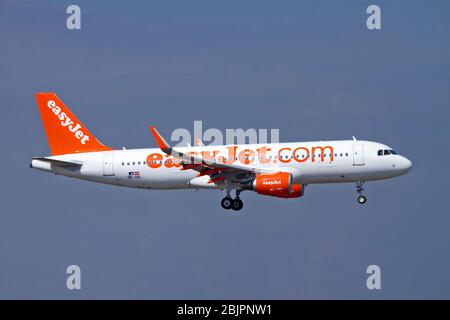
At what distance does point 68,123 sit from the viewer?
3369 inches

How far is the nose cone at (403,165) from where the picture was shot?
77875 mm

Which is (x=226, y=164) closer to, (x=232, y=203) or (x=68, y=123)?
(x=232, y=203)

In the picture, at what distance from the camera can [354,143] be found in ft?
256

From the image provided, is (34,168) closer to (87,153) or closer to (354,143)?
(87,153)

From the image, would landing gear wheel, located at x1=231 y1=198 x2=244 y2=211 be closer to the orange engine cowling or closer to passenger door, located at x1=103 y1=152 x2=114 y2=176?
the orange engine cowling

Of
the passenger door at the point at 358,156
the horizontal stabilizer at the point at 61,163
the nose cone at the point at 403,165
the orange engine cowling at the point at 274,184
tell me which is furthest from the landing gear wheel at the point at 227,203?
the nose cone at the point at 403,165

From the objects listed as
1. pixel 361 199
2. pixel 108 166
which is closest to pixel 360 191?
pixel 361 199

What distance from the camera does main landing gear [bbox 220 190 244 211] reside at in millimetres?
79750

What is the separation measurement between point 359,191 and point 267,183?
22.3ft

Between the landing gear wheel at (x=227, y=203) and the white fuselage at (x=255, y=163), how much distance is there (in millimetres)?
1426

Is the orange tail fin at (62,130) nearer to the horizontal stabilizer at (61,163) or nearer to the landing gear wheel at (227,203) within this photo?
the horizontal stabilizer at (61,163)

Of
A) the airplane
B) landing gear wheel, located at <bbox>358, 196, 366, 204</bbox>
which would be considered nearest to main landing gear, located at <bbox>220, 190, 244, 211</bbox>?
the airplane

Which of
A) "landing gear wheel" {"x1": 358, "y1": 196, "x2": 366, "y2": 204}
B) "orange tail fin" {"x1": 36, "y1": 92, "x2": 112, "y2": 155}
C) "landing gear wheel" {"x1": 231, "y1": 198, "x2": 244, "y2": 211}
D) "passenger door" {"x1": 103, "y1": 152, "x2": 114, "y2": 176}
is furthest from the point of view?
"orange tail fin" {"x1": 36, "y1": 92, "x2": 112, "y2": 155}

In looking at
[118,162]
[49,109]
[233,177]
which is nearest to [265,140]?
[233,177]
